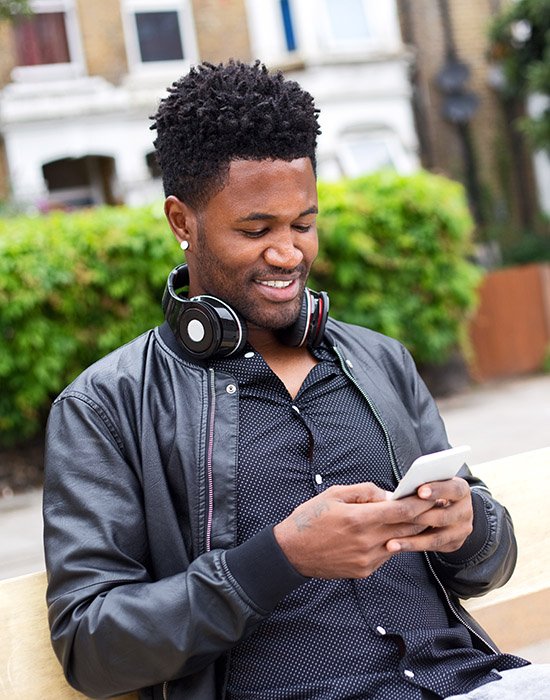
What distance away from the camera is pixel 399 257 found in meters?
10.1

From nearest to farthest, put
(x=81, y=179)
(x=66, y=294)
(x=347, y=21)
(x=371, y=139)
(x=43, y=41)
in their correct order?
(x=66, y=294) → (x=43, y=41) → (x=81, y=179) → (x=347, y=21) → (x=371, y=139)

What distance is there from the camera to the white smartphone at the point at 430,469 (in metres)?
1.77

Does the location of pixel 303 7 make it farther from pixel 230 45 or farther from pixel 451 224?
pixel 451 224

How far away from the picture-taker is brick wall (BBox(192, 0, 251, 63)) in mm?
16078

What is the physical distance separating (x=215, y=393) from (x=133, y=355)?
21cm

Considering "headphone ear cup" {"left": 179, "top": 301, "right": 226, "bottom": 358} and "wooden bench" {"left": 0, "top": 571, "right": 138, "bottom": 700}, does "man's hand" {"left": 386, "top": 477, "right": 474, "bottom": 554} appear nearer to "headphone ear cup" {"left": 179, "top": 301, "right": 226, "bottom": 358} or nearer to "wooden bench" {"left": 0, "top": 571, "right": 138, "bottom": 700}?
"headphone ear cup" {"left": 179, "top": 301, "right": 226, "bottom": 358}

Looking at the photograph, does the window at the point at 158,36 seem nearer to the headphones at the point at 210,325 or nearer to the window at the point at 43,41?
the window at the point at 43,41

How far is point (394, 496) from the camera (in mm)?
1852

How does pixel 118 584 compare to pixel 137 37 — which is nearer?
pixel 118 584

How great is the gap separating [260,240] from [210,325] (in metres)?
0.22

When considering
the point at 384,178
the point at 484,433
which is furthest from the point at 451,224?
the point at 484,433

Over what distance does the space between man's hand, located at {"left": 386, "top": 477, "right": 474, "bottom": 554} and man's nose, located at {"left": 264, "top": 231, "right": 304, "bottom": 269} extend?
1.99ft

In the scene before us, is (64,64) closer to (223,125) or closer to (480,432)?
(480,432)

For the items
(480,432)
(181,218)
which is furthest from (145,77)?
(181,218)
